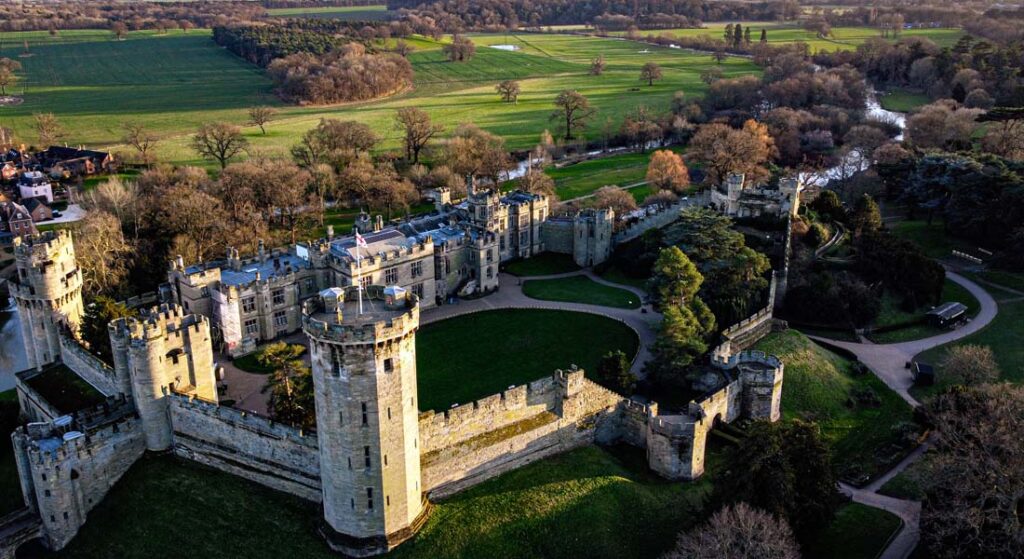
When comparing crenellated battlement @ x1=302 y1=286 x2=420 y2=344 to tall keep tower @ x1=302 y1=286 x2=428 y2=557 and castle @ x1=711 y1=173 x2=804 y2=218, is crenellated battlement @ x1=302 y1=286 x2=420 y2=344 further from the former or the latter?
castle @ x1=711 y1=173 x2=804 y2=218

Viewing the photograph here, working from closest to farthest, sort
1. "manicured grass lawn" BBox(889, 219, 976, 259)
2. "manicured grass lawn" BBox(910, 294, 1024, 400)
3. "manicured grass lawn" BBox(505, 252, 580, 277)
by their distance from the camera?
"manicured grass lawn" BBox(910, 294, 1024, 400), "manicured grass lawn" BBox(505, 252, 580, 277), "manicured grass lawn" BBox(889, 219, 976, 259)

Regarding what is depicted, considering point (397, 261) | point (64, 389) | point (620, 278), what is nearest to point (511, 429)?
point (397, 261)

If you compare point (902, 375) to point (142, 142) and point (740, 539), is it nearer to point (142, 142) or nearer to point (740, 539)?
point (740, 539)

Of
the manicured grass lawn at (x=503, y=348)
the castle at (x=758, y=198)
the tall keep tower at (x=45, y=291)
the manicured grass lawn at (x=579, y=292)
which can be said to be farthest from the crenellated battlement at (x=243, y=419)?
the castle at (x=758, y=198)

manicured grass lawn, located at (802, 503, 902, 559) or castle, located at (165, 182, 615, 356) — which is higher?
castle, located at (165, 182, 615, 356)

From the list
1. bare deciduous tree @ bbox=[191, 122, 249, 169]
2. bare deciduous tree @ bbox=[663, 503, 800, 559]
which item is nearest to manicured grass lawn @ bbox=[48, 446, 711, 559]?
bare deciduous tree @ bbox=[663, 503, 800, 559]

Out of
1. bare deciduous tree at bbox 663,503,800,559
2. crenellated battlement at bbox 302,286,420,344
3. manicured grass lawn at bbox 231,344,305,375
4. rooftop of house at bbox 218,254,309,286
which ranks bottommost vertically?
manicured grass lawn at bbox 231,344,305,375

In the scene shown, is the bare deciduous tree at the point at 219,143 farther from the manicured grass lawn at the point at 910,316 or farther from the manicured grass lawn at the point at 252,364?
the manicured grass lawn at the point at 910,316

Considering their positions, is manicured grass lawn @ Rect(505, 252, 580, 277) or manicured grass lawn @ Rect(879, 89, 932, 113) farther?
manicured grass lawn @ Rect(879, 89, 932, 113)
